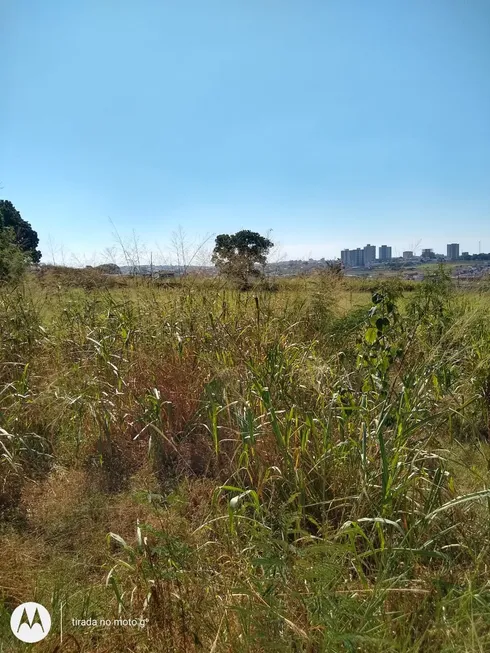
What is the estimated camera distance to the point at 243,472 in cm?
248

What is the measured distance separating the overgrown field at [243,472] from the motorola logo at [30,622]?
1.6 inches

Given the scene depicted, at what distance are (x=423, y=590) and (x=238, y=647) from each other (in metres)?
0.61

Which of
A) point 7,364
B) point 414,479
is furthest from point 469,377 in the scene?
point 7,364

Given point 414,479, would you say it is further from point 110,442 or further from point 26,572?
point 110,442

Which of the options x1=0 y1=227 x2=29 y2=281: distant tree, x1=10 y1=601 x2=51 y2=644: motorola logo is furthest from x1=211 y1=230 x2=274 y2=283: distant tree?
x1=10 y1=601 x2=51 y2=644: motorola logo

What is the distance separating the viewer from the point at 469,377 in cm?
343

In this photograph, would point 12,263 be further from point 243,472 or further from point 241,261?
point 243,472

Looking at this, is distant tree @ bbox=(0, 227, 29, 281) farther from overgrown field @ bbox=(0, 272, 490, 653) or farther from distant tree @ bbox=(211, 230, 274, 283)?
distant tree @ bbox=(211, 230, 274, 283)

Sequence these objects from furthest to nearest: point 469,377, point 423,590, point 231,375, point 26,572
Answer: point 469,377
point 231,375
point 26,572
point 423,590

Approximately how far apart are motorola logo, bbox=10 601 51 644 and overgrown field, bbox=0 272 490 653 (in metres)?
0.04

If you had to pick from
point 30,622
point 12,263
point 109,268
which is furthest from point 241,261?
point 30,622

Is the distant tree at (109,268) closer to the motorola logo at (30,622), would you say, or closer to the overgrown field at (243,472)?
the overgrown field at (243,472)

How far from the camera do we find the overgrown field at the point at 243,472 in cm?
144

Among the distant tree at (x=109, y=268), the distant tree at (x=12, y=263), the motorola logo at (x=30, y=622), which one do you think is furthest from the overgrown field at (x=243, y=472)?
the distant tree at (x=109, y=268)
